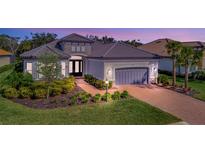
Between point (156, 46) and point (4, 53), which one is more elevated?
point (156, 46)

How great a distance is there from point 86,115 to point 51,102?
1.28 metres

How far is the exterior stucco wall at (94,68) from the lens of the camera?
8.19m

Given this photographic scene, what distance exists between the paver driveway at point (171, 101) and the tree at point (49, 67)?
89.2 inches

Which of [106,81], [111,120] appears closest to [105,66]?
[106,81]

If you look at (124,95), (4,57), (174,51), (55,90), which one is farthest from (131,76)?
(4,57)

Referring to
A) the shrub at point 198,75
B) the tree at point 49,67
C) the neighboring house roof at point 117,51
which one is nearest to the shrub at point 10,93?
the tree at point 49,67

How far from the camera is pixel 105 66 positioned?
834cm

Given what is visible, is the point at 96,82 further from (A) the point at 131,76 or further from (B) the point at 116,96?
(A) the point at 131,76

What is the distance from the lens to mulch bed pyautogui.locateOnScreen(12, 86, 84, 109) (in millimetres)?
7906

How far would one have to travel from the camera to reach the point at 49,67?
8.07 m

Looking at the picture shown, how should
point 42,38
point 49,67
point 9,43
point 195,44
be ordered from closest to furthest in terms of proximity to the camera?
point 42,38, point 9,43, point 49,67, point 195,44

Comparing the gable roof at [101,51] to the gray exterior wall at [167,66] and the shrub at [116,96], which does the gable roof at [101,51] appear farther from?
the shrub at [116,96]

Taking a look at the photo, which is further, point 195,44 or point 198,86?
point 198,86
